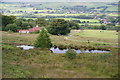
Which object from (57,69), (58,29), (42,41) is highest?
(57,69)

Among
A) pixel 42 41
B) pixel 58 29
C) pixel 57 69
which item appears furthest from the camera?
pixel 58 29

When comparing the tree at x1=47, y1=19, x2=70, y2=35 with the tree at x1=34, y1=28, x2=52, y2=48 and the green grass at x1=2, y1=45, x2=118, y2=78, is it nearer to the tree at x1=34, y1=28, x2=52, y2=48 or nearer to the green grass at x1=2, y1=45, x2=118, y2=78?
the tree at x1=34, y1=28, x2=52, y2=48

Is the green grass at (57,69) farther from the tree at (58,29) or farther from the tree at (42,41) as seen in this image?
the tree at (58,29)

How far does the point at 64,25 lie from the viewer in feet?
177

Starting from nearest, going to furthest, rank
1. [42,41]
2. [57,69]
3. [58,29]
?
[57,69], [42,41], [58,29]

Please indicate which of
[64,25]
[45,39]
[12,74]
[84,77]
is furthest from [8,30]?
[84,77]

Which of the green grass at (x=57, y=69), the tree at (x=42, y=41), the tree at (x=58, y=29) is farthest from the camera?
the tree at (x=58, y=29)

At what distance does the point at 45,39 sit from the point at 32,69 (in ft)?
42.2

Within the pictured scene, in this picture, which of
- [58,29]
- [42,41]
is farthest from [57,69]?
[58,29]

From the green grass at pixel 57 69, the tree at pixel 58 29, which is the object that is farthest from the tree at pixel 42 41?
the tree at pixel 58 29

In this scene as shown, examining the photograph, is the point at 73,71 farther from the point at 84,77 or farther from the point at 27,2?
the point at 27,2

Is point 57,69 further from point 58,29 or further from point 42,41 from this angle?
point 58,29

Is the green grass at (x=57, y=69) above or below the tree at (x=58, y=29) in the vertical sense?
above

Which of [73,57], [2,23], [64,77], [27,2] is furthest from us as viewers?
[27,2]
